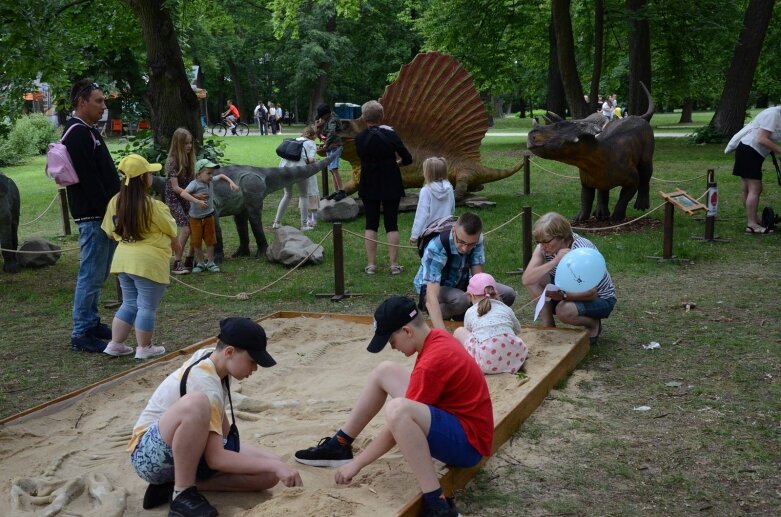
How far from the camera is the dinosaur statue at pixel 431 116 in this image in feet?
42.3

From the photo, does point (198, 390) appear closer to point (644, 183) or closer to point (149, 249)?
point (149, 249)

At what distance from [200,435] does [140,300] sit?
2.88 m

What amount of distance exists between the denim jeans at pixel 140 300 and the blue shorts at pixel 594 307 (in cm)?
305

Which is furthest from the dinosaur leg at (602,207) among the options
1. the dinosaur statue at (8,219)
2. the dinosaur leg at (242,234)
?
the dinosaur statue at (8,219)

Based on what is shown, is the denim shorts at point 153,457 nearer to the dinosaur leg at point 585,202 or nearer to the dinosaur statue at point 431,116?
the dinosaur leg at point 585,202

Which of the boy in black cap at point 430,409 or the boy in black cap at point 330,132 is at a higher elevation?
the boy in black cap at point 330,132

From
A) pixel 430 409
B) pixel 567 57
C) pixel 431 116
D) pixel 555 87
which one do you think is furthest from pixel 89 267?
pixel 555 87

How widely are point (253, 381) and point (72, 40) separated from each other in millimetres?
7306

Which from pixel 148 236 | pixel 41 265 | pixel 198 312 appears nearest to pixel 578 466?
pixel 148 236

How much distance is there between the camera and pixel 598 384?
5336 millimetres

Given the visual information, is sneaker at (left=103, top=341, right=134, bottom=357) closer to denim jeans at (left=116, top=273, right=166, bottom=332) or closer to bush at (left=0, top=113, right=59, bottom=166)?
denim jeans at (left=116, top=273, right=166, bottom=332)

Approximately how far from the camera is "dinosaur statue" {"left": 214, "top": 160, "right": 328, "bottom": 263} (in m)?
9.73

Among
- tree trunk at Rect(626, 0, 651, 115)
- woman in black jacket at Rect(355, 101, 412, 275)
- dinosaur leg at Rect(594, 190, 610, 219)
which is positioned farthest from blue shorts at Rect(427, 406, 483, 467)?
tree trunk at Rect(626, 0, 651, 115)

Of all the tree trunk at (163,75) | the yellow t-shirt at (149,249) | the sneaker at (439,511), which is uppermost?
the tree trunk at (163,75)
